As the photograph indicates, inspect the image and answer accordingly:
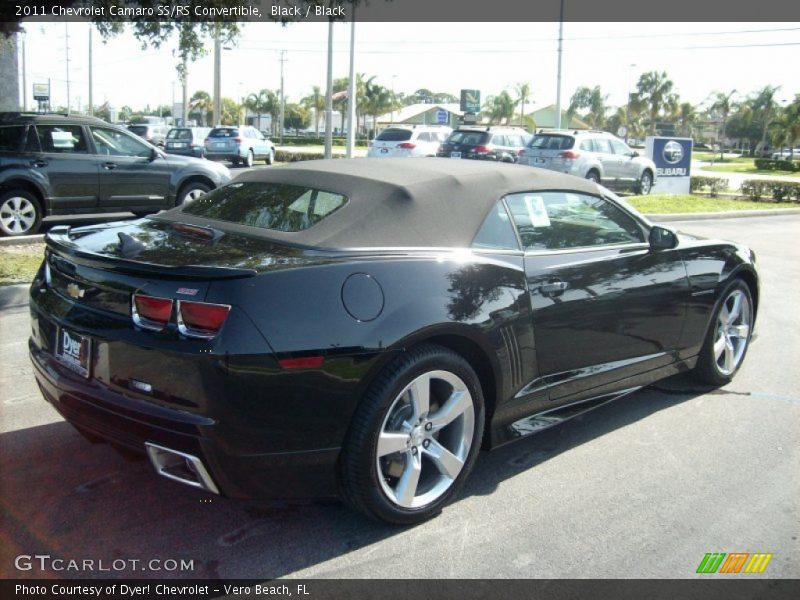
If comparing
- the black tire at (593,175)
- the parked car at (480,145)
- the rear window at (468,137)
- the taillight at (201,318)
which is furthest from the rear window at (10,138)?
the rear window at (468,137)

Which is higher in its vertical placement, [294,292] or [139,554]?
[294,292]

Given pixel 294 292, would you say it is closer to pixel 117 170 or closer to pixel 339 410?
pixel 339 410

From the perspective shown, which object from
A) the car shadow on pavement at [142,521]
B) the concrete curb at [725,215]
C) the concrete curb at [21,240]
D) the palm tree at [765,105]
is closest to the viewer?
the car shadow on pavement at [142,521]

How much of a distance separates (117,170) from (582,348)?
30.4ft

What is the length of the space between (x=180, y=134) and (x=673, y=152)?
2108cm

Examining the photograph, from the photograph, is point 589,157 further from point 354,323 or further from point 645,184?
point 354,323

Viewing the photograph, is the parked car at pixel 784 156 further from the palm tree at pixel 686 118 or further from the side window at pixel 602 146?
the side window at pixel 602 146

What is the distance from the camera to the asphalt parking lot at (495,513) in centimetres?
321

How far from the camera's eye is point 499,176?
425cm

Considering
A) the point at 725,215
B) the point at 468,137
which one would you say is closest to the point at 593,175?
the point at 725,215

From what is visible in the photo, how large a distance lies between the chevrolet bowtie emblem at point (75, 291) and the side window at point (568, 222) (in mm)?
2131

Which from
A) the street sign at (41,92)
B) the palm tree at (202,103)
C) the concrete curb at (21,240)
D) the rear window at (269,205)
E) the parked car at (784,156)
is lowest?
the concrete curb at (21,240)

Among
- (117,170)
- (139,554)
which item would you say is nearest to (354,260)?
(139,554)

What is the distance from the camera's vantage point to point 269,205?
4.05 metres
